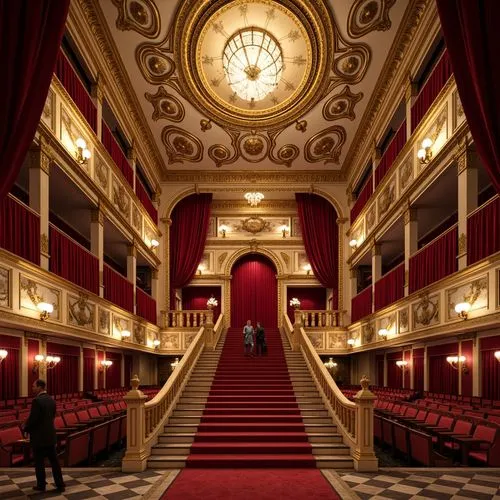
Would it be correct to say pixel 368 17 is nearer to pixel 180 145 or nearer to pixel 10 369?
pixel 180 145

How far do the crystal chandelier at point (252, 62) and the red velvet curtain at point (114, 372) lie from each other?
8930mm

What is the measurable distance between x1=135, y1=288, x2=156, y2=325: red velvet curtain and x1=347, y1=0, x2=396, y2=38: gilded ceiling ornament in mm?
10082

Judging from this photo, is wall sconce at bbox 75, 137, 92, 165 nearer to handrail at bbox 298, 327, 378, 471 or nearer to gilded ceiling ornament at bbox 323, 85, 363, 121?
handrail at bbox 298, 327, 378, 471

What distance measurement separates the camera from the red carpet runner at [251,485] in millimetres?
5840

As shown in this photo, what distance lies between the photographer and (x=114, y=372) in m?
16.0

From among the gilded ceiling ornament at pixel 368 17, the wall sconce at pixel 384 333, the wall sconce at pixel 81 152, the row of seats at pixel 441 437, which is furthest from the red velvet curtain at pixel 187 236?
the row of seats at pixel 441 437

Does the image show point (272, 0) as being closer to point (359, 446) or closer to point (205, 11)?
point (205, 11)

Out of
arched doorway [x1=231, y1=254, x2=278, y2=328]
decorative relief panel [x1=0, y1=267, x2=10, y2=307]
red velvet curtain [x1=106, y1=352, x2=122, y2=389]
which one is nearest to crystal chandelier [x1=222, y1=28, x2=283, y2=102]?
decorative relief panel [x1=0, y1=267, x2=10, y2=307]

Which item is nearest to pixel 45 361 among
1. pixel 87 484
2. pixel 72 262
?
pixel 72 262

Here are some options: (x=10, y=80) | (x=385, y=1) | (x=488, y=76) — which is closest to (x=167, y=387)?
(x=10, y=80)

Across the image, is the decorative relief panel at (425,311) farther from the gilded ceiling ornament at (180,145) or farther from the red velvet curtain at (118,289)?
the gilded ceiling ornament at (180,145)

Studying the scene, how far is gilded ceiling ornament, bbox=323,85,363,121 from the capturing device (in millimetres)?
15312

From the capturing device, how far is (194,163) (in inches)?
786

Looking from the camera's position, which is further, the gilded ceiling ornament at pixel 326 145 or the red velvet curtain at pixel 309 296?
the red velvet curtain at pixel 309 296
